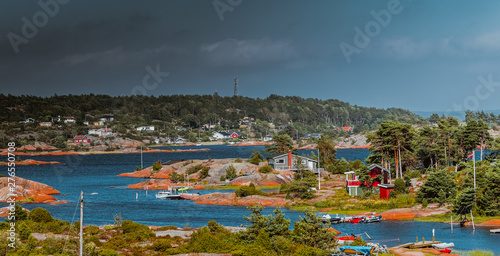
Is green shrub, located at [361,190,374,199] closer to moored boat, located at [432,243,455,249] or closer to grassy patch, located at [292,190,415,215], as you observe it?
grassy patch, located at [292,190,415,215]

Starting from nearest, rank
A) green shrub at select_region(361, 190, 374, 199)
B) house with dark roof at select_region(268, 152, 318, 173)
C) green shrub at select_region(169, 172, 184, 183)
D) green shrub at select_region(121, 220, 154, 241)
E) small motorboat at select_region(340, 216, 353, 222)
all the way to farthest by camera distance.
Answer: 1. green shrub at select_region(121, 220, 154, 241)
2. small motorboat at select_region(340, 216, 353, 222)
3. green shrub at select_region(361, 190, 374, 199)
4. house with dark roof at select_region(268, 152, 318, 173)
5. green shrub at select_region(169, 172, 184, 183)

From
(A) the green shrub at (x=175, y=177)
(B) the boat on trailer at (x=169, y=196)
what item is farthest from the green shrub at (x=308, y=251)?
(A) the green shrub at (x=175, y=177)

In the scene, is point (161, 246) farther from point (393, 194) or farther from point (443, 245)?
point (393, 194)

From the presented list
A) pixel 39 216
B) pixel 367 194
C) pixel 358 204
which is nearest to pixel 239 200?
pixel 358 204

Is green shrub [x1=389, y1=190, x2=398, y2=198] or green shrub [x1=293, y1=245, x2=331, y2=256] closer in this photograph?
green shrub [x1=293, y1=245, x2=331, y2=256]

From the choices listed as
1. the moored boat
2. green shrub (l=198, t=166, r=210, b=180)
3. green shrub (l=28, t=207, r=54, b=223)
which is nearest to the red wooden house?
the moored boat

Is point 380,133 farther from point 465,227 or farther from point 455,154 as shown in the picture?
point 465,227

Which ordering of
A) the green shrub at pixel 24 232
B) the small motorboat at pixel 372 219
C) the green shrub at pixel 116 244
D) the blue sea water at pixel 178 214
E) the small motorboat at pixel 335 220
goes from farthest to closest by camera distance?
the small motorboat at pixel 372 219 → the small motorboat at pixel 335 220 → the blue sea water at pixel 178 214 → the green shrub at pixel 24 232 → the green shrub at pixel 116 244

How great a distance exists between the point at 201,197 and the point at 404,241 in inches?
1627

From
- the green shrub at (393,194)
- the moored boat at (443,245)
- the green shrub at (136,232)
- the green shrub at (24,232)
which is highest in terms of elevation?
the green shrub at (393,194)

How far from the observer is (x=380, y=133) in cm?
8038

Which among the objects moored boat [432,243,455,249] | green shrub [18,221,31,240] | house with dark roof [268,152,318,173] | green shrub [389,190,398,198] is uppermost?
house with dark roof [268,152,318,173]

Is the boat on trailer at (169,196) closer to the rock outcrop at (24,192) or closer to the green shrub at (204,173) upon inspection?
the green shrub at (204,173)

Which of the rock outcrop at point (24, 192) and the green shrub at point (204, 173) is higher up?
the green shrub at point (204, 173)
